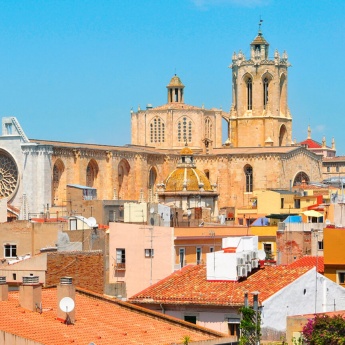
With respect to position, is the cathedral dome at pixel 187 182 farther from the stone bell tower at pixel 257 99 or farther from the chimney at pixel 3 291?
the chimney at pixel 3 291

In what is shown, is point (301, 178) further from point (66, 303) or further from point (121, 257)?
point (66, 303)

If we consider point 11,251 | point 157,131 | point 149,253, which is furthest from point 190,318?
point 157,131

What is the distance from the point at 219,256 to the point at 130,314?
373 centimetres

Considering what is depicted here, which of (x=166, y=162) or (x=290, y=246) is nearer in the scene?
(x=290, y=246)

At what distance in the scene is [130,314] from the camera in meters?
26.3

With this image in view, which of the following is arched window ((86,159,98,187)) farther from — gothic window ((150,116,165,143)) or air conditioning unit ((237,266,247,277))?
→ air conditioning unit ((237,266,247,277))

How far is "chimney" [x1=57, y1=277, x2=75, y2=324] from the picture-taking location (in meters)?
24.0

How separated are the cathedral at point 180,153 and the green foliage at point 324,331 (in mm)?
66216

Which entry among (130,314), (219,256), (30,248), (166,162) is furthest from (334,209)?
(166,162)

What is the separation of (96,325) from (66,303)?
0.95 meters

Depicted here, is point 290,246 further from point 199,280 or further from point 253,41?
point 253,41

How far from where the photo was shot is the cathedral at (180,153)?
3802 inches

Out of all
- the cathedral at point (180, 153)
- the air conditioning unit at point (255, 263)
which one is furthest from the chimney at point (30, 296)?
the cathedral at point (180, 153)

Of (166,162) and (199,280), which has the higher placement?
(166,162)
